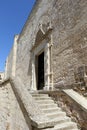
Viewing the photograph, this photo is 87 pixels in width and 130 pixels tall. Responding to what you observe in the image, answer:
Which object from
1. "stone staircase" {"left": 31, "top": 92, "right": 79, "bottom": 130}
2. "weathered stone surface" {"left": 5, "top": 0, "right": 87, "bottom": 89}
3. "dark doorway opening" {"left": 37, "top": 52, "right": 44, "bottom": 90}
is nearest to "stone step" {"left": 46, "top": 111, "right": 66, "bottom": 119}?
"stone staircase" {"left": 31, "top": 92, "right": 79, "bottom": 130}

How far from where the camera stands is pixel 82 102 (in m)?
3.63

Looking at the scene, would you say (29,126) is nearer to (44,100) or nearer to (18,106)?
(18,106)

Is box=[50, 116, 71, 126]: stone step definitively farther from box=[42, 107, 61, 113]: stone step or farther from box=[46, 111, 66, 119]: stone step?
box=[42, 107, 61, 113]: stone step

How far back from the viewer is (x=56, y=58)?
644 cm

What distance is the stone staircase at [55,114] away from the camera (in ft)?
11.3

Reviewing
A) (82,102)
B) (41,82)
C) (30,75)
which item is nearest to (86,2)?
(82,102)

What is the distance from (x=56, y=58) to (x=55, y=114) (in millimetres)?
2983

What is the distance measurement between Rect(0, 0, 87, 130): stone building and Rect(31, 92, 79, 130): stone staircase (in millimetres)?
46

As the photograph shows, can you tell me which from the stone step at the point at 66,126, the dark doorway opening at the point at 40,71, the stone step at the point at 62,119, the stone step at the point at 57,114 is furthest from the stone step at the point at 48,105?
the dark doorway opening at the point at 40,71

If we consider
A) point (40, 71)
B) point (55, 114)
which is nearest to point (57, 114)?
point (55, 114)

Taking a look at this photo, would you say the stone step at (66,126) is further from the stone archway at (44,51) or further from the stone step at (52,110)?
the stone archway at (44,51)

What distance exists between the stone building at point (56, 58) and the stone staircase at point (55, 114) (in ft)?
0.15

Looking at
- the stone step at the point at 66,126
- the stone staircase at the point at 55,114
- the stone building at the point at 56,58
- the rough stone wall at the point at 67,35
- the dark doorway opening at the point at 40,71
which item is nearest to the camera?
the stone step at the point at 66,126

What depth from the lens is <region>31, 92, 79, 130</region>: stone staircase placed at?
11.3 ft
